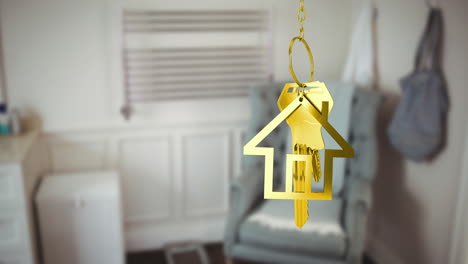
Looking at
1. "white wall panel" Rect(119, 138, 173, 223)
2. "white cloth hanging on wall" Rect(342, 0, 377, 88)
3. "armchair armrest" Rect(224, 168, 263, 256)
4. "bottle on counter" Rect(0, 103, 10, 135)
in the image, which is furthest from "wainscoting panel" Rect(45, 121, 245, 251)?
"white cloth hanging on wall" Rect(342, 0, 377, 88)

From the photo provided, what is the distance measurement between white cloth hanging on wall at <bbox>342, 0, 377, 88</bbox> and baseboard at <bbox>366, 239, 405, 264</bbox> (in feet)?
3.02

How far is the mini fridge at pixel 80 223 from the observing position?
87.7 inches

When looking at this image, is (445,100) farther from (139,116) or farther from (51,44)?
(51,44)

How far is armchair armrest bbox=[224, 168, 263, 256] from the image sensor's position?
2137mm

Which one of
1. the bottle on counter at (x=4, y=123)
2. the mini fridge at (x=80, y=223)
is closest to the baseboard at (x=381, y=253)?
the mini fridge at (x=80, y=223)

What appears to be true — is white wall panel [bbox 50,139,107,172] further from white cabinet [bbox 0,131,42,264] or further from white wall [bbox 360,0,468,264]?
white wall [bbox 360,0,468,264]

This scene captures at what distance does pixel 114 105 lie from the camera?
8.48ft

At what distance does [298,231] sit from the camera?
2000mm

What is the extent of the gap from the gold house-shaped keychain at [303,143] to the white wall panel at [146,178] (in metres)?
2.19

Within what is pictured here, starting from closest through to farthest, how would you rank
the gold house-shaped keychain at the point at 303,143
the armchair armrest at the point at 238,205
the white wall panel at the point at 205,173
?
the gold house-shaped keychain at the point at 303,143
the armchair armrest at the point at 238,205
the white wall panel at the point at 205,173

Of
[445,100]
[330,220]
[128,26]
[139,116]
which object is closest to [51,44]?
[128,26]

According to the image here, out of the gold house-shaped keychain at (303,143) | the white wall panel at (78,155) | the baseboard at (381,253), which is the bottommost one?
the baseboard at (381,253)

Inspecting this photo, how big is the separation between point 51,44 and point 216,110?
3.17ft

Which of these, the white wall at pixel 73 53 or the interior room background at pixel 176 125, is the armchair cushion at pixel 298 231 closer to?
the interior room background at pixel 176 125
